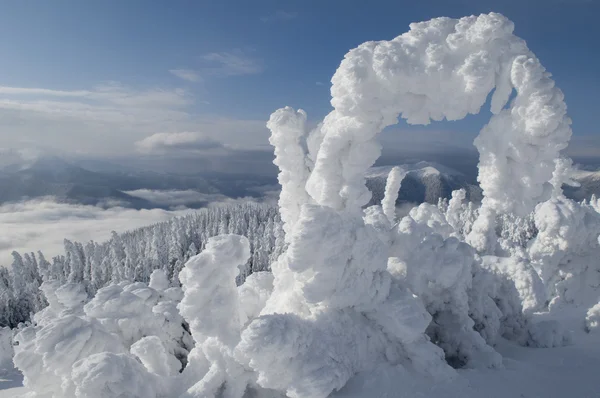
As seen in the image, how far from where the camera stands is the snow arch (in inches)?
454

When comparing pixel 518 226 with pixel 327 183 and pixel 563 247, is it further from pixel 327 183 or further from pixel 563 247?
pixel 327 183

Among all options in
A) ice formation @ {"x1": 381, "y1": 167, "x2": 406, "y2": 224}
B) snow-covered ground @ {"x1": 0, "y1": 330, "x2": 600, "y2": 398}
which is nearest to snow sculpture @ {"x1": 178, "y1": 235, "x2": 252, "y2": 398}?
snow-covered ground @ {"x1": 0, "y1": 330, "x2": 600, "y2": 398}

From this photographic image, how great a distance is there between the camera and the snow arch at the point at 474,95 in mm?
11539

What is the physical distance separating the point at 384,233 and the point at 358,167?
5.10 metres

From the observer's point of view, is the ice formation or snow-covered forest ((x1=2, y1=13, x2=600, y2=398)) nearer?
snow-covered forest ((x1=2, y1=13, x2=600, y2=398))

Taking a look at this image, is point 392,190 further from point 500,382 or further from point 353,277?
point 500,382

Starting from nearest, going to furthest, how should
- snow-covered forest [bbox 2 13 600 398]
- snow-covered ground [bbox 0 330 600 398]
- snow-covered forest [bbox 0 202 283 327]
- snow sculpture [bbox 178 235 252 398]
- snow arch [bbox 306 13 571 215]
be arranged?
1. snow arch [bbox 306 13 571 215]
2. snow-covered forest [bbox 2 13 600 398]
3. snow-covered ground [bbox 0 330 600 398]
4. snow sculpture [bbox 178 235 252 398]
5. snow-covered forest [bbox 0 202 283 327]

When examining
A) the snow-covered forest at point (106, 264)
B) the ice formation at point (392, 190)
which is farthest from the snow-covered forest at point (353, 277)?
the snow-covered forest at point (106, 264)

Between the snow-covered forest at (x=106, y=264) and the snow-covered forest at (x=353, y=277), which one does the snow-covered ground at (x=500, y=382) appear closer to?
the snow-covered forest at (x=353, y=277)

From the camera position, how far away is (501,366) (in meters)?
15.2

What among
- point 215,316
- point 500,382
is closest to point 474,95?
point 500,382

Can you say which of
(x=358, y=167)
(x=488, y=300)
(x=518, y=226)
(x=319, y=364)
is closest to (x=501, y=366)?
(x=488, y=300)

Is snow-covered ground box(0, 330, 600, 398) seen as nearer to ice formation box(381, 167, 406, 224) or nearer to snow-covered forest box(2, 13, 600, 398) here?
snow-covered forest box(2, 13, 600, 398)

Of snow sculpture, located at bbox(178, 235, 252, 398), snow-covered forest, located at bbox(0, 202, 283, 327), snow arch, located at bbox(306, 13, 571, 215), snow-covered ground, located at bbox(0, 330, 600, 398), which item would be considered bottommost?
snow-covered forest, located at bbox(0, 202, 283, 327)
